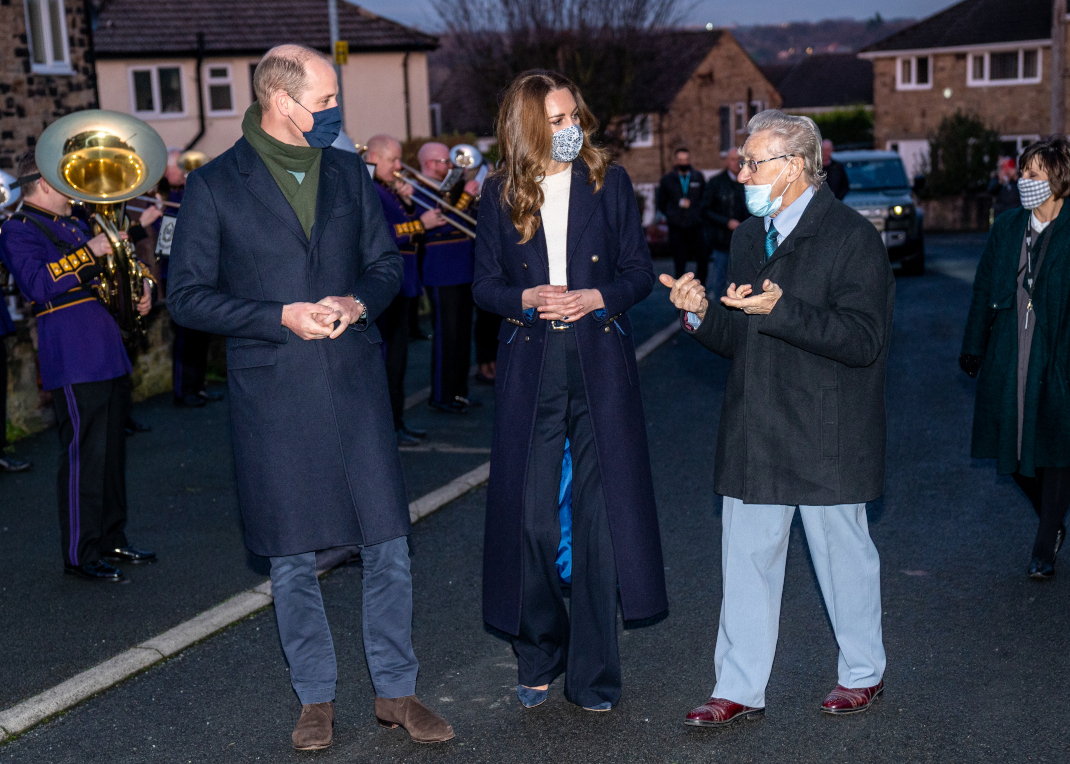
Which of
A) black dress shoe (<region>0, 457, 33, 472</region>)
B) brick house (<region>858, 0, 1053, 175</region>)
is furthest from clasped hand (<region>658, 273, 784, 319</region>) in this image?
brick house (<region>858, 0, 1053, 175</region>)

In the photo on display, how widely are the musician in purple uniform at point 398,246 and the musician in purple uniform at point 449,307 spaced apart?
0.73ft

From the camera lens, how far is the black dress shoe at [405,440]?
29.7 ft

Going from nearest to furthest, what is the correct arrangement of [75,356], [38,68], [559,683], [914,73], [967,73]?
1. [559,683]
2. [75,356]
3. [38,68]
4. [967,73]
5. [914,73]

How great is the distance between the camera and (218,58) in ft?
126

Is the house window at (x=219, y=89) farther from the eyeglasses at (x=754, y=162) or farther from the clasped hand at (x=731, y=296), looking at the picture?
the clasped hand at (x=731, y=296)

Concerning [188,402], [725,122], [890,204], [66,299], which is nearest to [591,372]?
[66,299]

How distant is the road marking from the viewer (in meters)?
4.49

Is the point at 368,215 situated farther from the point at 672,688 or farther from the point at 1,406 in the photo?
the point at 1,406

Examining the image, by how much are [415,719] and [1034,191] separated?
12.1ft

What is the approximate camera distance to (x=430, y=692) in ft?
15.4

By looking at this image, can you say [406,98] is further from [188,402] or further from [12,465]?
[12,465]

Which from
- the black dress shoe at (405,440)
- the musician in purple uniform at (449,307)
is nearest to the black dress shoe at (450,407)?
the musician in purple uniform at (449,307)

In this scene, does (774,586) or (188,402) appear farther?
(188,402)

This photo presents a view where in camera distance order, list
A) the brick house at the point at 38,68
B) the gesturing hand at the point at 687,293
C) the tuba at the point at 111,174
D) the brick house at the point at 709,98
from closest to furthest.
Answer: the gesturing hand at the point at 687,293 → the tuba at the point at 111,174 → the brick house at the point at 38,68 → the brick house at the point at 709,98
